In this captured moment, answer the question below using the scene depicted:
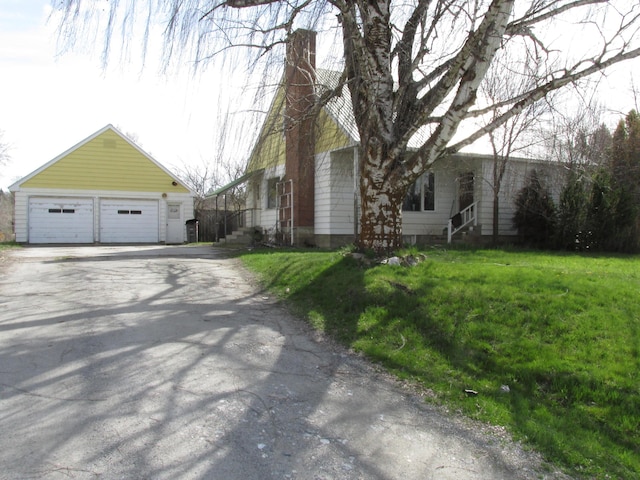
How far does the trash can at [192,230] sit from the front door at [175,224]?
1.01 ft

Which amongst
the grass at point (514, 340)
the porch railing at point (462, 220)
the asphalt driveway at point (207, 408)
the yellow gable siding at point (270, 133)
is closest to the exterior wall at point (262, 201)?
the porch railing at point (462, 220)

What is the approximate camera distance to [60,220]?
22.1 m

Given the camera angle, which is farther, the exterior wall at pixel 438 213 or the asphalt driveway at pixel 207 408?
the exterior wall at pixel 438 213

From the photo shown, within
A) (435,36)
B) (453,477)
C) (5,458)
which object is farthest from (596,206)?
(5,458)

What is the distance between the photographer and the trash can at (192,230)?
2441 cm

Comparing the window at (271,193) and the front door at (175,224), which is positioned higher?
the window at (271,193)

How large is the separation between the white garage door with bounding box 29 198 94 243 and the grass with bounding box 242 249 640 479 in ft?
55.7

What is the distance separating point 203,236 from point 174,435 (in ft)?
81.4

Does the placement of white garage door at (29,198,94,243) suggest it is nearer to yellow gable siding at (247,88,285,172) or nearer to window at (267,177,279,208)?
window at (267,177,279,208)

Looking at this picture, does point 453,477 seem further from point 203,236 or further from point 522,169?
point 203,236

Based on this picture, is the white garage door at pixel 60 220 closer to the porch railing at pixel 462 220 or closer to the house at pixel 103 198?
the house at pixel 103 198

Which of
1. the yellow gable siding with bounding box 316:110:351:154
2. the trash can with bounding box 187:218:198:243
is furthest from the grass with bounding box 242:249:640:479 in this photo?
the trash can with bounding box 187:218:198:243

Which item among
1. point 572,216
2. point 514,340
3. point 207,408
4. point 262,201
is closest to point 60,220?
point 262,201

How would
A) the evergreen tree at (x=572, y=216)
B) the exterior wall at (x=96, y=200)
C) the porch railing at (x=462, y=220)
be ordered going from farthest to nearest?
the exterior wall at (x=96, y=200) < the porch railing at (x=462, y=220) < the evergreen tree at (x=572, y=216)
